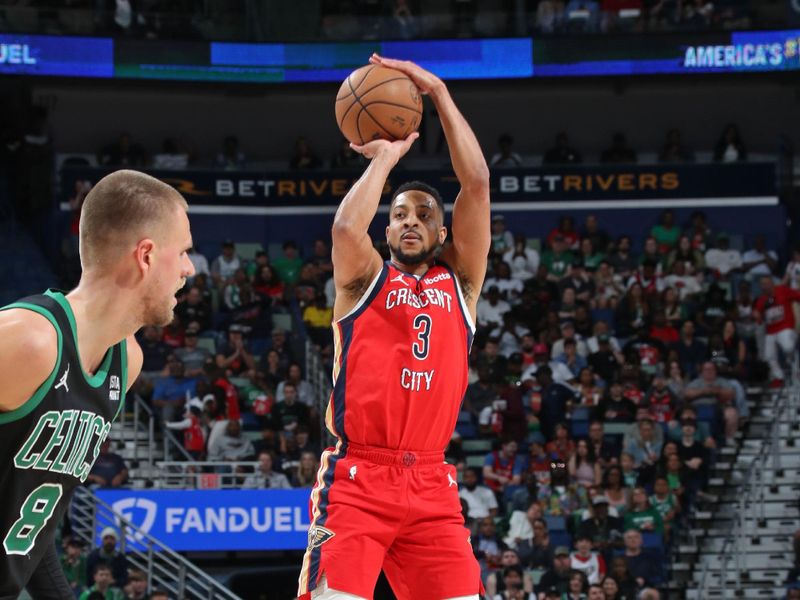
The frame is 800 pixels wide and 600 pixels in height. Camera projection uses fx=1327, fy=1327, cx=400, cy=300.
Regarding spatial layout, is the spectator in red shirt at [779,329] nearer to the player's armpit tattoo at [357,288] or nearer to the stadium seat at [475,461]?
the stadium seat at [475,461]

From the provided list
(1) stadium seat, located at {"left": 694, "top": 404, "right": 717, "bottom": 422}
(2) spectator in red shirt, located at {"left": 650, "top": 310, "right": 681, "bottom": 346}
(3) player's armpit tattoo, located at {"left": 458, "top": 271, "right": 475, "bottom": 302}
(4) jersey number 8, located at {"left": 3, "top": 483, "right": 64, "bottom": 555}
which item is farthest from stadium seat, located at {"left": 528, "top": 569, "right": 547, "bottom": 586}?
(4) jersey number 8, located at {"left": 3, "top": 483, "right": 64, "bottom": 555}

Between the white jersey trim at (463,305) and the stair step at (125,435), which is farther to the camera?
the stair step at (125,435)

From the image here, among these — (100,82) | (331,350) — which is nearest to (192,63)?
(100,82)

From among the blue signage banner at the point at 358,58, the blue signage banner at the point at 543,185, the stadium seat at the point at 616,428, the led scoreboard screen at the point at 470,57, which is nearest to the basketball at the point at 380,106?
the stadium seat at the point at 616,428

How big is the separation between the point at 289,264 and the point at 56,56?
4.69 metres

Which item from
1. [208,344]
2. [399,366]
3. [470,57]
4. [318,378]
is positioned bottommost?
[318,378]

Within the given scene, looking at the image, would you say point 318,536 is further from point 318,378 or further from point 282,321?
point 282,321

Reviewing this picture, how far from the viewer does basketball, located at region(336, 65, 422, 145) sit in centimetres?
617

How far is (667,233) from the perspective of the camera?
65.7ft

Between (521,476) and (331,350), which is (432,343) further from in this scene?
(331,350)

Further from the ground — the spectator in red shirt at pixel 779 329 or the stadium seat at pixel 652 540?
the spectator in red shirt at pixel 779 329

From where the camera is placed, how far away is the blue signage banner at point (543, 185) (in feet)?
69.6

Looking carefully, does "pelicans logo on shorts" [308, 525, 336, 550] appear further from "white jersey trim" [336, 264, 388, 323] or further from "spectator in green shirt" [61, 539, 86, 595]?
"spectator in green shirt" [61, 539, 86, 595]

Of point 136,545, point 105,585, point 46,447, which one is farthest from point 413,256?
point 136,545
